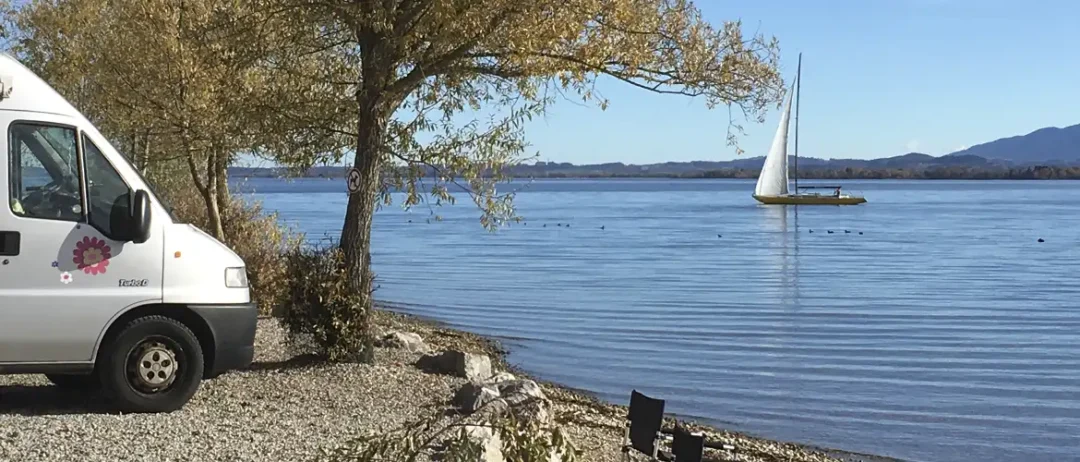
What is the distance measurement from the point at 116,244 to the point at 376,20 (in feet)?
12.4

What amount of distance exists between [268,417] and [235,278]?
1.12 m

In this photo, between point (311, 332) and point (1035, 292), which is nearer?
point (311, 332)

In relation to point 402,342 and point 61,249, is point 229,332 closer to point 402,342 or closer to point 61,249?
point 61,249

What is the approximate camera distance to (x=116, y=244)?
29.9 feet

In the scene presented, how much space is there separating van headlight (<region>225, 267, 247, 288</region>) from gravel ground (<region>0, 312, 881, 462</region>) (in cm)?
100

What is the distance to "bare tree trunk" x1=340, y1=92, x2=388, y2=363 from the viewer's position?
12625mm

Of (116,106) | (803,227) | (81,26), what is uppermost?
(81,26)

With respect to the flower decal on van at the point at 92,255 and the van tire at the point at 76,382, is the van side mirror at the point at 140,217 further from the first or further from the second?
the van tire at the point at 76,382

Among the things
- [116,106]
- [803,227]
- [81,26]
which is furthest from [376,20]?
[803,227]

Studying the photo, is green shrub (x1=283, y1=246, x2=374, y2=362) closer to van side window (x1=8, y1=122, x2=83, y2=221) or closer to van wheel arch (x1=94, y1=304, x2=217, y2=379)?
van wheel arch (x1=94, y1=304, x2=217, y2=379)

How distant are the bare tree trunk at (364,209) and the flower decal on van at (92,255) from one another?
3.69 meters

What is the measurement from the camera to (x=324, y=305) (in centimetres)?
1231

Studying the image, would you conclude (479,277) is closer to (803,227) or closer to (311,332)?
(311,332)

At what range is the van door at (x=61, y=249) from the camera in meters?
8.84
